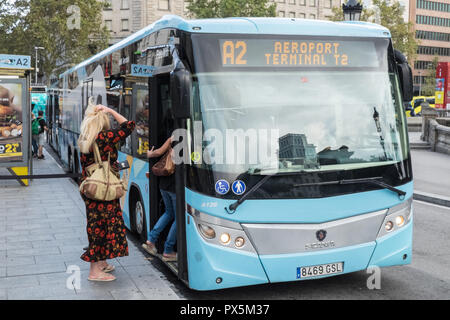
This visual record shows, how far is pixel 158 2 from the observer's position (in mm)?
72750

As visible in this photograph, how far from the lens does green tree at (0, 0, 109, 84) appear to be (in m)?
46.4

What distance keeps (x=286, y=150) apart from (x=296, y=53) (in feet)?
3.34

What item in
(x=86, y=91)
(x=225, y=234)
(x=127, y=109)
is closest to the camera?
(x=225, y=234)

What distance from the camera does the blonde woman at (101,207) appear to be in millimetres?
6023

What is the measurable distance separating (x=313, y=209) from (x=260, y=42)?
1701 mm

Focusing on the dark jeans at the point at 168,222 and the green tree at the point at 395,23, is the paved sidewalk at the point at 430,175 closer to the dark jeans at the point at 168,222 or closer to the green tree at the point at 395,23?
the dark jeans at the point at 168,222

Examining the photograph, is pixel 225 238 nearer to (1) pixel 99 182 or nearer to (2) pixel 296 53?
(1) pixel 99 182

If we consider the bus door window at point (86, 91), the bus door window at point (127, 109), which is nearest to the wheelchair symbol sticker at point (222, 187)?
the bus door window at point (127, 109)

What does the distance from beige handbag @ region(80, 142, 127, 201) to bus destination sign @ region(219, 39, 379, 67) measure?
1580 millimetres

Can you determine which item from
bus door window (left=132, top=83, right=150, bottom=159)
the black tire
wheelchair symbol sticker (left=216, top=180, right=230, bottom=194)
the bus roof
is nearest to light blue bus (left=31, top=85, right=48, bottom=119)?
the black tire

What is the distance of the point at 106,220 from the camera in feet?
20.6

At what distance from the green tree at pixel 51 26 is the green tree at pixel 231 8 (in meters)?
10.3

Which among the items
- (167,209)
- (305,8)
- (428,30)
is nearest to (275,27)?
(167,209)

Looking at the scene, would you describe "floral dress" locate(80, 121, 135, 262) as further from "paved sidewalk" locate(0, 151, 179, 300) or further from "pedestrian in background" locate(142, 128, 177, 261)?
"pedestrian in background" locate(142, 128, 177, 261)
